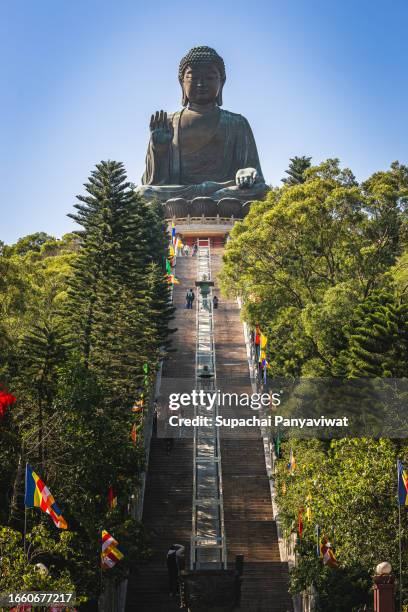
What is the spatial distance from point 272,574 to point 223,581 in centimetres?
237

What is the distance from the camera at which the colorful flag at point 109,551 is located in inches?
640

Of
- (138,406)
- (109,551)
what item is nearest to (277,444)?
(138,406)

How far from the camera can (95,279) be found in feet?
87.7

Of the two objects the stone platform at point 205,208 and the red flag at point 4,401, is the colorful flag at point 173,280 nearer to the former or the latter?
the stone platform at point 205,208

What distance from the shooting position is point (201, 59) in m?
54.7

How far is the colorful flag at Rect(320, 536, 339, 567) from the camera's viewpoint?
669 inches

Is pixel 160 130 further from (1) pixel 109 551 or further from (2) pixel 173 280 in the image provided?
(1) pixel 109 551

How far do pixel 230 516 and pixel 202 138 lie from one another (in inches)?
1409

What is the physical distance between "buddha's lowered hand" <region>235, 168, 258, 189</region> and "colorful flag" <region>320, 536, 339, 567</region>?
34.8 m

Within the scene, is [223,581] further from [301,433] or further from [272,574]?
[301,433]

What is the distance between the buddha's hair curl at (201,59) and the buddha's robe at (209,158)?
250 centimetres

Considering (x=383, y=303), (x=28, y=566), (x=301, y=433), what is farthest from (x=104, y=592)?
(x=383, y=303)

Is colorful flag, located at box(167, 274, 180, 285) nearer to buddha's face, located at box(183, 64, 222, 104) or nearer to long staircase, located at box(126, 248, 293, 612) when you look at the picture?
long staircase, located at box(126, 248, 293, 612)

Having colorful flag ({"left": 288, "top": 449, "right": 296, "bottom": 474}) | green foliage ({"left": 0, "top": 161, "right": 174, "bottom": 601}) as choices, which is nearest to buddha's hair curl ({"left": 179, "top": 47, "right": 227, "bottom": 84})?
green foliage ({"left": 0, "top": 161, "right": 174, "bottom": 601})
